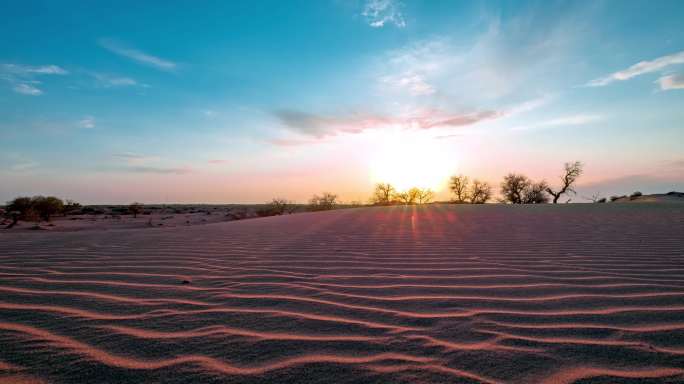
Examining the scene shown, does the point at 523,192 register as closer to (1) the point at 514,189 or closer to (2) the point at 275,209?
(1) the point at 514,189

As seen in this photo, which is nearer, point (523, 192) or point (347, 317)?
point (347, 317)

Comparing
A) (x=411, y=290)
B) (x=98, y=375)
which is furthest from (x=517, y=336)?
(x=98, y=375)

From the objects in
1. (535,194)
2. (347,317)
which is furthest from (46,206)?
(535,194)

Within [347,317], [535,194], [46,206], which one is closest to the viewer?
[347,317]

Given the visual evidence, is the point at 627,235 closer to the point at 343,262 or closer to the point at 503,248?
the point at 503,248

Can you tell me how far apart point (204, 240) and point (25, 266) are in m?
2.23

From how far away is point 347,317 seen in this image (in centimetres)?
204

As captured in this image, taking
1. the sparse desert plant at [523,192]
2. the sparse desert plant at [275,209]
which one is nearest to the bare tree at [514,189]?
the sparse desert plant at [523,192]

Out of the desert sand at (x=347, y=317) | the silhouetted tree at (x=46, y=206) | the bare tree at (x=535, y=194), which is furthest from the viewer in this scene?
the bare tree at (x=535, y=194)

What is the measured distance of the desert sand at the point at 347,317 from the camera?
1.46 m

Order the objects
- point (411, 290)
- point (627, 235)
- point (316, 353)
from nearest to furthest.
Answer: point (316, 353)
point (411, 290)
point (627, 235)

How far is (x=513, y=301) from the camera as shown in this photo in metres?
2.27

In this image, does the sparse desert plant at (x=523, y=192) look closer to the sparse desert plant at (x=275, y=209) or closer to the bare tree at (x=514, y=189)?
the bare tree at (x=514, y=189)

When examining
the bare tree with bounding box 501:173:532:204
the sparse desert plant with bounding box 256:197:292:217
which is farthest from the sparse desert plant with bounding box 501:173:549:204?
the sparse desert plant with bounding box 256:197:292:217
